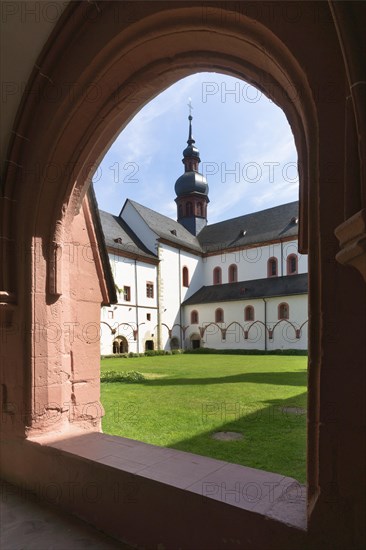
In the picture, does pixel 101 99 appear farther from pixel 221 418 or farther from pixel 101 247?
pixel 221 418

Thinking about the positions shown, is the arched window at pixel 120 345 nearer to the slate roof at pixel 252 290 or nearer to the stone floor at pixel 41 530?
the slate roof at pixel 252 290

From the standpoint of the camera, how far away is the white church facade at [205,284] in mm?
23969

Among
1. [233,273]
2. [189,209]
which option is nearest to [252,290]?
[233,273]

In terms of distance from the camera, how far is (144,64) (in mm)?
1973

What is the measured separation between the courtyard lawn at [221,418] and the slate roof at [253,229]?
21299 millimetres

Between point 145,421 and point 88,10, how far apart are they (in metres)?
4.26

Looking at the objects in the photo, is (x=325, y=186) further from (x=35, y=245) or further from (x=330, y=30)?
(x=35, y=245)

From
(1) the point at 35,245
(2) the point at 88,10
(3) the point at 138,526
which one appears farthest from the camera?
(1) the point at 35,245

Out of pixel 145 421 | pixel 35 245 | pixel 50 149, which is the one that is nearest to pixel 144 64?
pixel 50 149

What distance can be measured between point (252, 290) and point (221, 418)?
2257 cm

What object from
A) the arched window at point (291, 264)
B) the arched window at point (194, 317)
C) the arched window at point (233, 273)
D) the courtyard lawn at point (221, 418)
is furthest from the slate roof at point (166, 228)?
the courtyard lawn at point (221, 418)

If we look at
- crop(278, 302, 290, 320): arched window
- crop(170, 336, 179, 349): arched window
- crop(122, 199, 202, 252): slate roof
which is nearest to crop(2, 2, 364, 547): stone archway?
crop(278, 302, 290, 320): arched window

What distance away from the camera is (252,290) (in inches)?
1057

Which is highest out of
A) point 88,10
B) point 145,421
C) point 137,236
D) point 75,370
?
point 137,236
